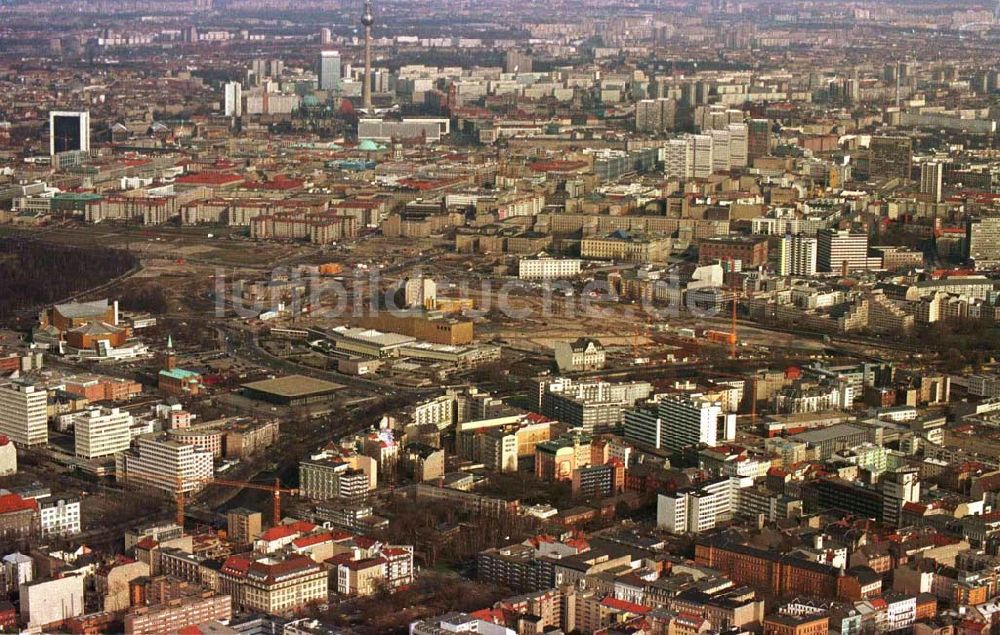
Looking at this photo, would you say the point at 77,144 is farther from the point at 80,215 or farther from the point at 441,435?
the point at 441,435

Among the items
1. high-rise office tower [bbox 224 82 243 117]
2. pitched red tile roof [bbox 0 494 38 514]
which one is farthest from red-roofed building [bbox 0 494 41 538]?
high-rise office tower [bbox 224 82 243 117]

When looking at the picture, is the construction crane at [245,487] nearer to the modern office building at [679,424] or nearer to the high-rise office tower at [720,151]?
the modern office building at [679,424]

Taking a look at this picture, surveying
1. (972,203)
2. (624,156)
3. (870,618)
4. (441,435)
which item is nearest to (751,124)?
(624,156)

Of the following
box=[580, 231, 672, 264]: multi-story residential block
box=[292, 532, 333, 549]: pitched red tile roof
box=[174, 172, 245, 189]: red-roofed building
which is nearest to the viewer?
box=[292, 532, 333, 549]: pitched red tile roof

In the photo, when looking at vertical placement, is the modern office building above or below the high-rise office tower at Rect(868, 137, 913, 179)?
below

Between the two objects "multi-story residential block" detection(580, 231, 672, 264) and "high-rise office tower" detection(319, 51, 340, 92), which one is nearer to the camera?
"multi-story residential block" detection(580, 231, 672, 264)

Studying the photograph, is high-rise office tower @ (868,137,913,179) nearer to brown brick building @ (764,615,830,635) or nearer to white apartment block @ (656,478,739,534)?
white apartment block @ (656,478,739,534)

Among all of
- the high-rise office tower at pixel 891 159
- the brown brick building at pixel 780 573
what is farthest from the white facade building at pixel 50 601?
the high-rise office tower at pixel 891 159
